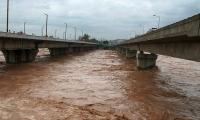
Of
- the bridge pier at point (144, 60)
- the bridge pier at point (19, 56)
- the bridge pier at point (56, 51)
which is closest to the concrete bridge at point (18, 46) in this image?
the bridge pier at point (19, 56)

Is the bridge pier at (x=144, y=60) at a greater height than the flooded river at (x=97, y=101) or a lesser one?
greater

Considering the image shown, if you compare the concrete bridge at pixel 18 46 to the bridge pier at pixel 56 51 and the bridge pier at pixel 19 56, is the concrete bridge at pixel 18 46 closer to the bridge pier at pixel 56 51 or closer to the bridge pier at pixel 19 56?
the bridge pier at pixel 19 56

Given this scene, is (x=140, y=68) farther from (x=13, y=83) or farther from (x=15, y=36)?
(x=13, y=83)

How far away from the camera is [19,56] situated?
49.9 m

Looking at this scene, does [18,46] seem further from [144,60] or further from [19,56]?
[144,60]

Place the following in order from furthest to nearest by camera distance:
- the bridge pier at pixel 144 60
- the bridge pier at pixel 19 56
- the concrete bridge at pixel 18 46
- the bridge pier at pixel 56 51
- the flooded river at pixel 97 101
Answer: the bridge pier at pixel 56 51, the bridge pier at pixel 19 56, the bridge pier at pixel 144 60, the concrete bridge at pixel 18 46, the flooded river at pixel 97 101

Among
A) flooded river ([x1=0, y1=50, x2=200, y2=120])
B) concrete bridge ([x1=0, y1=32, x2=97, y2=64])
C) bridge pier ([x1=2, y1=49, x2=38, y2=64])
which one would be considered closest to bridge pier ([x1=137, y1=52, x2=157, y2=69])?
concrete bridge ([x1=0, y1=32, x2=97, y2=64])

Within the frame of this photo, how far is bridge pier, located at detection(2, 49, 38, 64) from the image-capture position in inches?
1890

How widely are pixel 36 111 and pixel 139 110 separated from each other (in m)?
5.50

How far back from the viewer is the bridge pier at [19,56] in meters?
48.0

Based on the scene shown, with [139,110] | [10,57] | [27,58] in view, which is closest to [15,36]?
[10,57]

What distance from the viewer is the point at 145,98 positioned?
72.9 feet

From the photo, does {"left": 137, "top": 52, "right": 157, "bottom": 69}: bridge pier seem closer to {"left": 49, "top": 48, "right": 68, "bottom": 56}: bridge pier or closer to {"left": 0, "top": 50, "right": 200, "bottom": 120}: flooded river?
{"left": 0, "top": 50, "right": 200, "bottom": 120}: flooded river

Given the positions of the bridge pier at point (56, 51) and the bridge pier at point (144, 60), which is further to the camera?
the bridge pier at point (56, 51)
